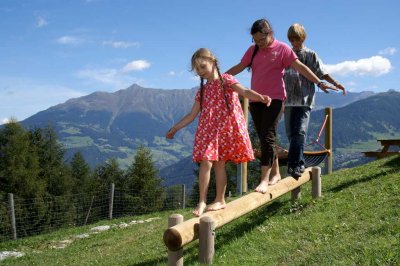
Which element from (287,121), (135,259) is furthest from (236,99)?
(135,259)

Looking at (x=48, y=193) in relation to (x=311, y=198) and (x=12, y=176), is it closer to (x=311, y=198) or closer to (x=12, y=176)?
(x=12, y=176)

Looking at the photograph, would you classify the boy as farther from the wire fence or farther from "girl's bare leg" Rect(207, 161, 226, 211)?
the wire fence

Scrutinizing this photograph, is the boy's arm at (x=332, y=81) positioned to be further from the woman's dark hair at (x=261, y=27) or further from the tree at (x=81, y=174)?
the tree at (x=81, y=174)

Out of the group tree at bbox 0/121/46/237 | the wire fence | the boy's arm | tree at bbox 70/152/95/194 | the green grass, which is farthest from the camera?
tree at bbox 70/152/95/194

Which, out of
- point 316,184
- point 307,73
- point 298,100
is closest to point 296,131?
point 298,100

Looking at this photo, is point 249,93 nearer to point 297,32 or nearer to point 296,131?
point 296,131

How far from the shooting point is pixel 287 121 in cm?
812

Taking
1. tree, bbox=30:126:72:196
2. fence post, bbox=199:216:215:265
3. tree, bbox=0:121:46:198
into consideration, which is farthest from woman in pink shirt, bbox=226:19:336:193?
tree, bbox=30:126:72:196

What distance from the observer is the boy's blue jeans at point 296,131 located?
25.7ft

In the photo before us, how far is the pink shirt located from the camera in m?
6.95

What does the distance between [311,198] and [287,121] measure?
2283mm

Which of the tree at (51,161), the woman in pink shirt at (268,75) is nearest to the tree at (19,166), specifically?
the tree at (51,161)

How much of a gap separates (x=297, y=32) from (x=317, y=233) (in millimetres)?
3400

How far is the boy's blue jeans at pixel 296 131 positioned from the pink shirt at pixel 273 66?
970mm
